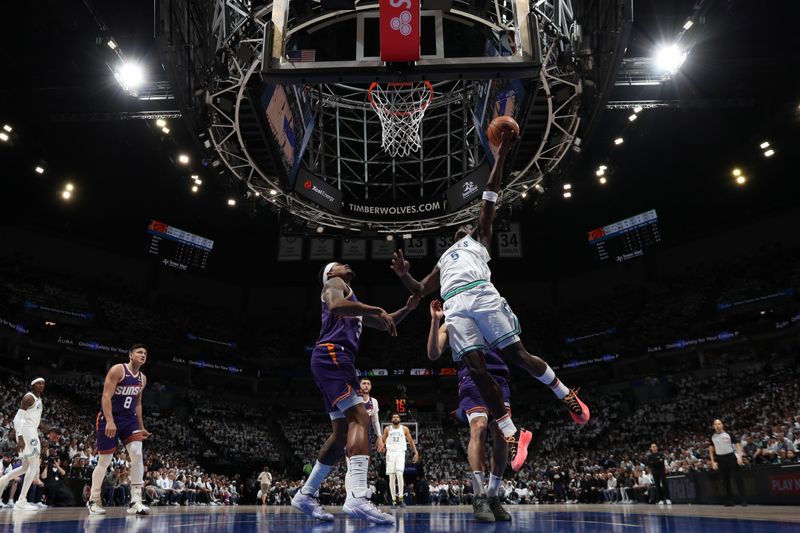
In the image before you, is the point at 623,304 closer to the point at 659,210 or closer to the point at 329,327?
the point at 659,210

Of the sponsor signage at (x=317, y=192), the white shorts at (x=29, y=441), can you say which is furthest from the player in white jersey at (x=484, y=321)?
the sponsor signage at (x=317, y=192)

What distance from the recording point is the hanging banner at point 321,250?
1097 inches

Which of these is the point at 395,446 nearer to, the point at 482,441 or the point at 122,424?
the point at 122,424

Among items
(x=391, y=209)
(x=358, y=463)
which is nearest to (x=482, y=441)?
(x=358, y=463)

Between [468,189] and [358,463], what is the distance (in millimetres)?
13457

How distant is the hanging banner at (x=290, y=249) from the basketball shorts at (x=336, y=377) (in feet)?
74.4

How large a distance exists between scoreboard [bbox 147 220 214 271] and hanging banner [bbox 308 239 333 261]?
5797mm

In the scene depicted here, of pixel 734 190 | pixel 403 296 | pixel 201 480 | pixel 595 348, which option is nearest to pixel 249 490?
pixel 201 480

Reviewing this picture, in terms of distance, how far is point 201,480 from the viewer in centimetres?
2053

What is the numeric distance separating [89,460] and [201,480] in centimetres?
594

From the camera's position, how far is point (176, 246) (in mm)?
29297

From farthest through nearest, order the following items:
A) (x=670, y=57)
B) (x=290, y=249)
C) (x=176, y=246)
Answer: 1. (x=176, y=246)
2. (x=290, y=249)
3. (x=670, y=57)

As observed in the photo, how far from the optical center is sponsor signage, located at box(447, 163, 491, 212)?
55.2 feet

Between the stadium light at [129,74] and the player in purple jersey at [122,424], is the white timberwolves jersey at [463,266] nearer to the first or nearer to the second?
the player in purple jersey at [122,424]
